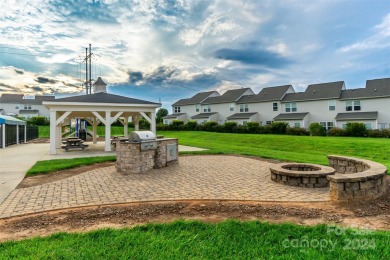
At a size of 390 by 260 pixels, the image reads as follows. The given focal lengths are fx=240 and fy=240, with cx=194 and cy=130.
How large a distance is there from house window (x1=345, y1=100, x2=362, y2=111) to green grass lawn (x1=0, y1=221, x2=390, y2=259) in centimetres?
3588

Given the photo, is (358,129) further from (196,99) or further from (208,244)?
(196,99)

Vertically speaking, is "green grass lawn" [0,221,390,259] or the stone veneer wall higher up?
the stone veneer wall

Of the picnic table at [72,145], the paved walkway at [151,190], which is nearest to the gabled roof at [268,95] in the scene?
the picnic table at [72,145]

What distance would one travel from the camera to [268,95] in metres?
41.7

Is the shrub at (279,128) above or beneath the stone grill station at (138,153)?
above

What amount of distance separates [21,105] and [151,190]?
70561 mm

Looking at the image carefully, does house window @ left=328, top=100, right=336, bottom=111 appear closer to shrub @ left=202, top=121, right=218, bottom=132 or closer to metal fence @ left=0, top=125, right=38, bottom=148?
shrub @ left=202, top=121, right=218, bottom=132

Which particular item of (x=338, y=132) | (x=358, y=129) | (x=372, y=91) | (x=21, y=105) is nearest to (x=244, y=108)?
(x=338, y=132)

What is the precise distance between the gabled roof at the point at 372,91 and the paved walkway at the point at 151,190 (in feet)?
104

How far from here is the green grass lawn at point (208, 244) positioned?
303 centimetres

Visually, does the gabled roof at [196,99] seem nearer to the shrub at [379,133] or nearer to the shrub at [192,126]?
the shrub at [192,126]

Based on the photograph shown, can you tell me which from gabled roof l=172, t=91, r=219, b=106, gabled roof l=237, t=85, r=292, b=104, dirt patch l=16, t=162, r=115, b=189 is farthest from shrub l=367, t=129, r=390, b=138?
gabled roof l=172, t=91, r=219, b=106

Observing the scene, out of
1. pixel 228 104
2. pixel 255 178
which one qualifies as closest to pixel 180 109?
pixel 228 104

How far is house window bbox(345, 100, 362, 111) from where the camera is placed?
3309 cm
